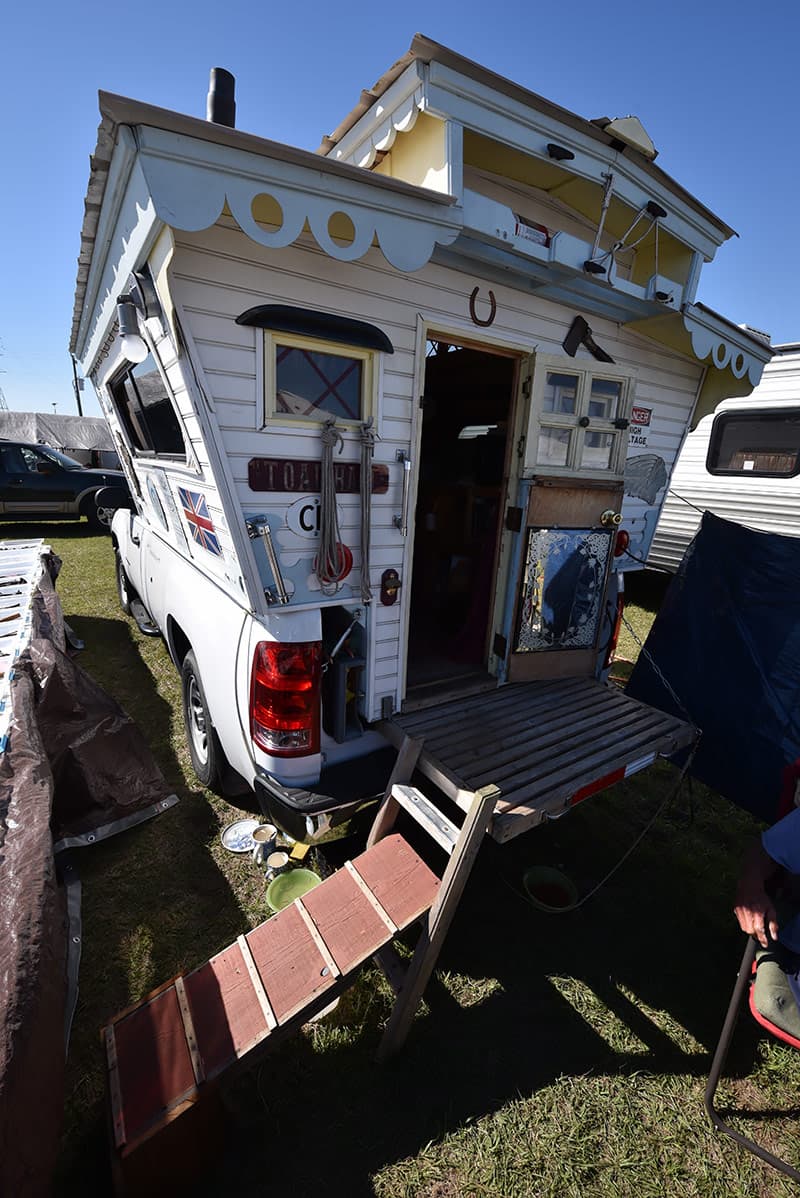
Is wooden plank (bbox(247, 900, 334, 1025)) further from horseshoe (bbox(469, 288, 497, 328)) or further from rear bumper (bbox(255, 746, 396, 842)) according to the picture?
horseshoe (bbox(469, 288, 497, 328))

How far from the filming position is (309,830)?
8.11 feet

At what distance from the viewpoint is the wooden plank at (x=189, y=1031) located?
1.77 meters

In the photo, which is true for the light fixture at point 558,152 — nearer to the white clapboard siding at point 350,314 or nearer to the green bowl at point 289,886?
the white clapboard siding at point 350,314

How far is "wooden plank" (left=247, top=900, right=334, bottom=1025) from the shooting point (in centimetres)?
196

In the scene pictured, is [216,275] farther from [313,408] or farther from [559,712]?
[559,712]

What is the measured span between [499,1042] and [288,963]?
0.98 m

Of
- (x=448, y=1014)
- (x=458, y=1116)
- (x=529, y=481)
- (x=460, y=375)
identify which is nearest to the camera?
(x=458, y=1116)

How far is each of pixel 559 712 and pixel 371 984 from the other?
5.95 feet

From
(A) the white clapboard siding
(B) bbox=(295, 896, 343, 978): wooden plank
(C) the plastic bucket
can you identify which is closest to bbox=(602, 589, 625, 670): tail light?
(C) the plastic bucket

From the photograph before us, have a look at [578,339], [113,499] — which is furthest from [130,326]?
[113,499]

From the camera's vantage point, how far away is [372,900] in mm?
2232

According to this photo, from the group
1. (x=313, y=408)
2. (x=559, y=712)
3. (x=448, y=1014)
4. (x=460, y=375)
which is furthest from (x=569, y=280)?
(x=448, y=1014)

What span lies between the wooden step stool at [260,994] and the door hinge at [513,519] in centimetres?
182

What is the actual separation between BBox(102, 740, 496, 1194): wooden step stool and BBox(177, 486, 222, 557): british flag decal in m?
1.65
